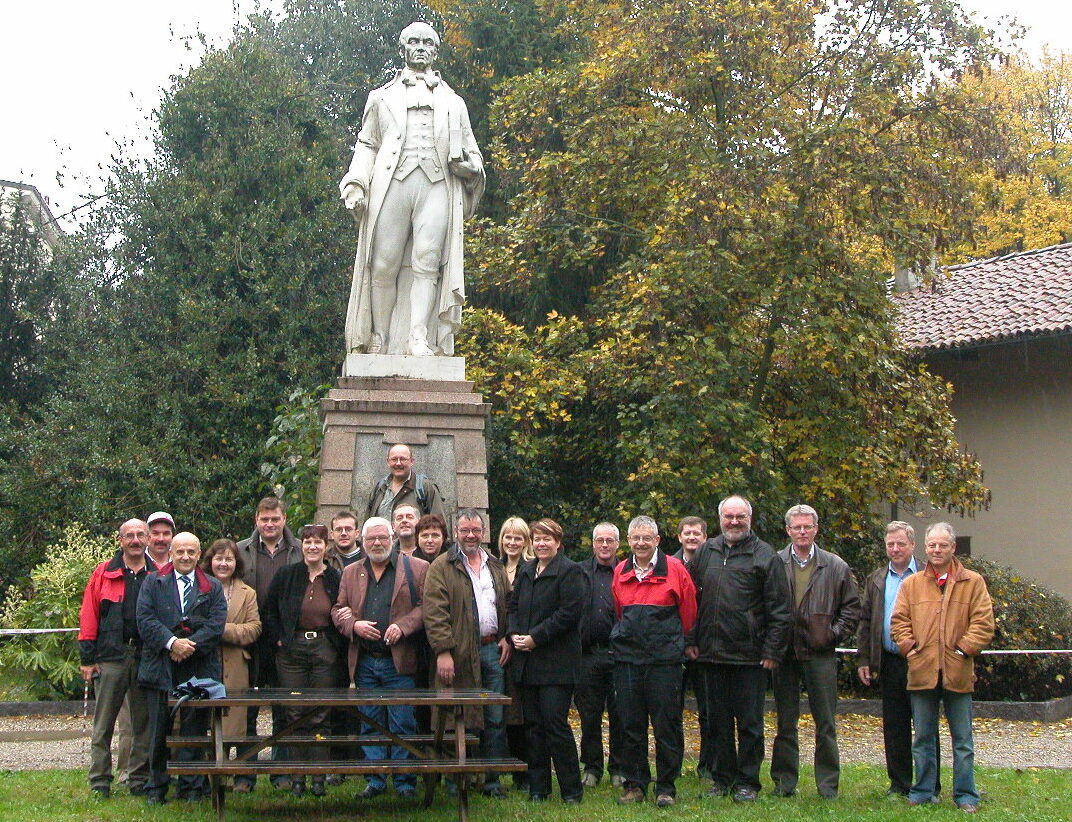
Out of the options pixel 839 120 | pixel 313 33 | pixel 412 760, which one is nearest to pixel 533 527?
pixel 412 760

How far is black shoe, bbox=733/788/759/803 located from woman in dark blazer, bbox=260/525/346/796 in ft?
7.59

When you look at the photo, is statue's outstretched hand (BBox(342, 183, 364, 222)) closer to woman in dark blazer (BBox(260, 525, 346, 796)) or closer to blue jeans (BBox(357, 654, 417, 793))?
woman in dark blazer (BBox(260, 525, 346, 796))

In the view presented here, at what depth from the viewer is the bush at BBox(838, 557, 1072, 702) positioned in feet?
49.1

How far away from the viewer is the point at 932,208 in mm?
16750

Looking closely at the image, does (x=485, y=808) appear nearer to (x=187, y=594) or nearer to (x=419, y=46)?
(x=187, y=594)

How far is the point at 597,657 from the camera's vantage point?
28.9ft

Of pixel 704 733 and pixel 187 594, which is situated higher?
pixel 187 594

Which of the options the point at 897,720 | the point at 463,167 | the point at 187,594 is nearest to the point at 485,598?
the point at 187,594

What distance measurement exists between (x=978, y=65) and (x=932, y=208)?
1.91 meters

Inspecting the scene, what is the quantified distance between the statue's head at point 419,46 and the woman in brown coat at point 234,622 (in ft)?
15.1

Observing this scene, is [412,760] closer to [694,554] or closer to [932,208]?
[694,554]

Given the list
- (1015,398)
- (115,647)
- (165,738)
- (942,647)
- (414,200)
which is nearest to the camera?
(165,738)

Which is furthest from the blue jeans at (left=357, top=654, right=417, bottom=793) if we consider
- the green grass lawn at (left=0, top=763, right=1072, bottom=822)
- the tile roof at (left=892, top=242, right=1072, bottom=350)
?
the tile roof at (left=892, top=242, right=1072, bottom=350)

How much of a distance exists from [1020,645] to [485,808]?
969cm
